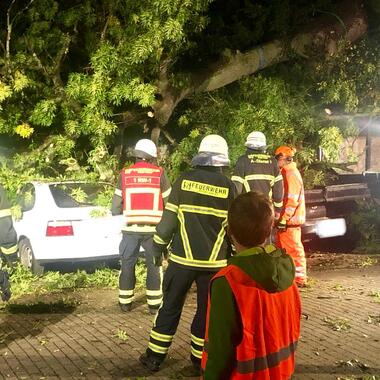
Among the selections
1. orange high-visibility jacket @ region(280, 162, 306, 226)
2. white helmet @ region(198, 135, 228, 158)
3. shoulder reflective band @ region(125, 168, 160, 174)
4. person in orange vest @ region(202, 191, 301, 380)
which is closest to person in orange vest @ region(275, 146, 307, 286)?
orange high-visibility jacket @ region(280, 162, 306, 226)

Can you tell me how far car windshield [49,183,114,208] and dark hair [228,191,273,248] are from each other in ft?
20.5

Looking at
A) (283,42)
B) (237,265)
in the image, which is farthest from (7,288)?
(283,42)

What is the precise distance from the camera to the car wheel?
8391 millimetres

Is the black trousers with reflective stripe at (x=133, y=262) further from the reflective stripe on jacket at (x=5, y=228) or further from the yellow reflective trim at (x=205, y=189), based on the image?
the yellow reflective trim at (x=205, y=189)

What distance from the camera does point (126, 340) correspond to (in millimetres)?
5539

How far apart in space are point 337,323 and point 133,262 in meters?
2.26

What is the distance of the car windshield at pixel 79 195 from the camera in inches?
336

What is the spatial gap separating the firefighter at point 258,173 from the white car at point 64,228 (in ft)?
6.87

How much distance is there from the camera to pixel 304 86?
11.6m

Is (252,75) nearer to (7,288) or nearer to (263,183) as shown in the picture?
(263,183)

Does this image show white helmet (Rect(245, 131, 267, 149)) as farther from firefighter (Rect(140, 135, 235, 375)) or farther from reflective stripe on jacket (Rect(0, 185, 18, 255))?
reflective stripe on jacket (Rect(0, 185, 18, 255))

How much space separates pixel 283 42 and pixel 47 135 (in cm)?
Answer: 503

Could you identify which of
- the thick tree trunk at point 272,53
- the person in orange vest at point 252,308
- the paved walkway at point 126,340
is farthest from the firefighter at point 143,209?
the person in orange vest at point 252,308

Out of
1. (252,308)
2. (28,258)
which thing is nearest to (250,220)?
(252,308)
